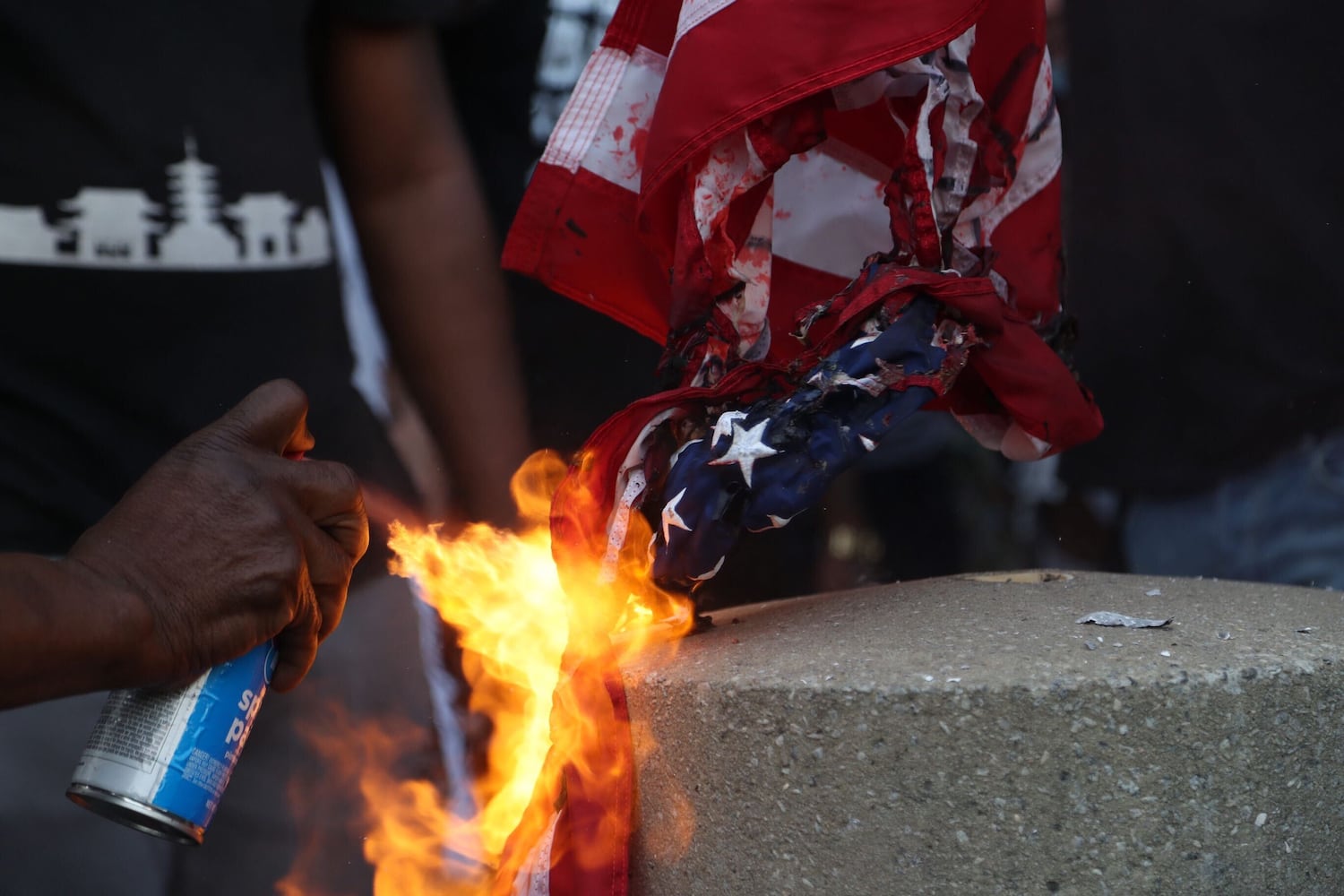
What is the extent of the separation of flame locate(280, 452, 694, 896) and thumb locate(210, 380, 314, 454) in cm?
33

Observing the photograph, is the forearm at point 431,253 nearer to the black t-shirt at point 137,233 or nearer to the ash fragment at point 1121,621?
the black t-shirt at point 137,233

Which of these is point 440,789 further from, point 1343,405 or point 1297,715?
point 1343,405

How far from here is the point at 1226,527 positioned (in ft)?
7.05

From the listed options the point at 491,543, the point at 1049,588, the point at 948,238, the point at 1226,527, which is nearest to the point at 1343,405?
the point at 1226,527

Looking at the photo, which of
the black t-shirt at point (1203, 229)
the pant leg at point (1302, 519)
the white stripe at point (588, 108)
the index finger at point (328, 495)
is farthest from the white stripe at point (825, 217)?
the pant leg at point (1302, 519)

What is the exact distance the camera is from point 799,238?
1511 mm

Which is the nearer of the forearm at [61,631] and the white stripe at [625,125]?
the forearm at [61,631]

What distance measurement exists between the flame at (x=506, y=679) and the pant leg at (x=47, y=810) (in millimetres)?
314

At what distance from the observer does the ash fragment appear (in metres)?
1.12

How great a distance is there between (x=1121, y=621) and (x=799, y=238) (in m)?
0.66

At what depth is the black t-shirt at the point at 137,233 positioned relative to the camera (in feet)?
5.32

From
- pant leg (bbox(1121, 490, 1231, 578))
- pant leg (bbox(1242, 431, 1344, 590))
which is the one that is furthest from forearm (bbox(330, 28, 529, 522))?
pant leg (bbox(1242, 431, 1344, 590))

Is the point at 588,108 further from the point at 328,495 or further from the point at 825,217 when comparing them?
the point at 328,495

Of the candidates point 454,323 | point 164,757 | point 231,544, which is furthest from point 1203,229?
point 164,757
